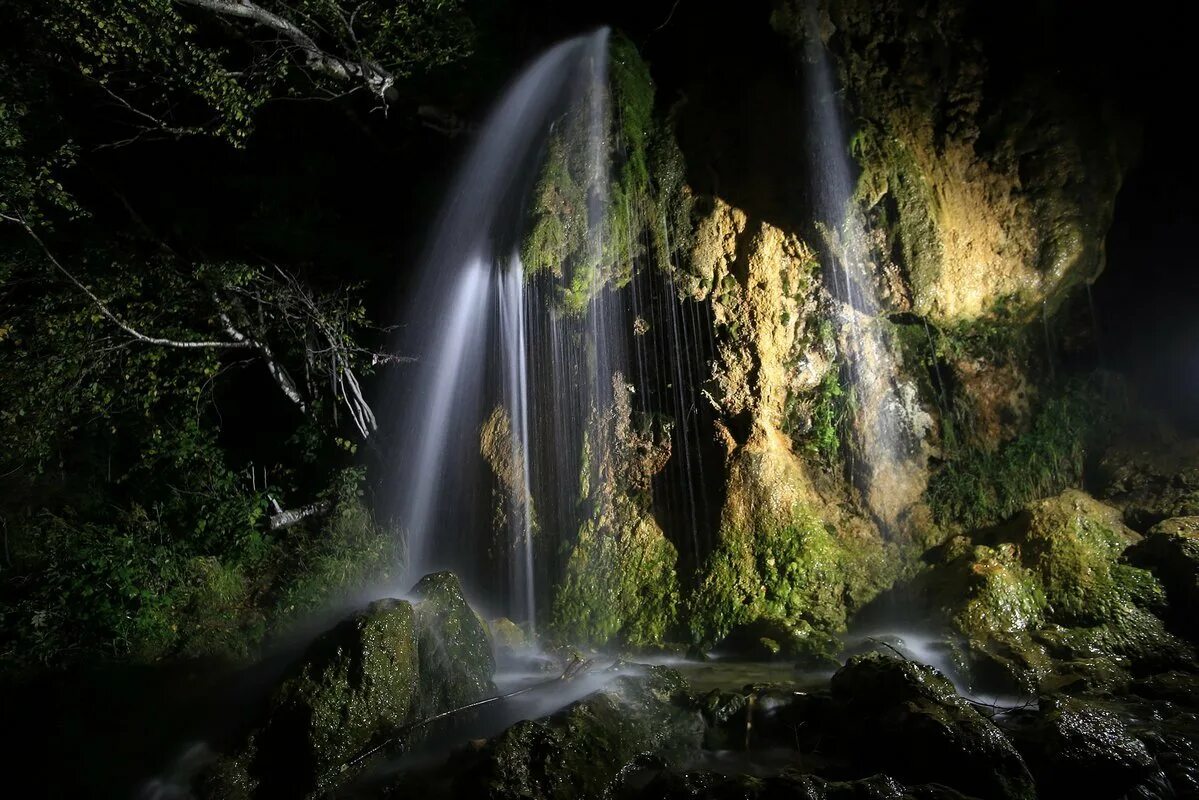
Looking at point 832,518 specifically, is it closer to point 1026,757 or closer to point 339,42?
point 1026,757

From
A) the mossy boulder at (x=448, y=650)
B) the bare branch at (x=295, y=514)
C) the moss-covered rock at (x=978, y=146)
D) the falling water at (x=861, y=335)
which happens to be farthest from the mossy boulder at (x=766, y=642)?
the bare branch at (x=295, y=514)

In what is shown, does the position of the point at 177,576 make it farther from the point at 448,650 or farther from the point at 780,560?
the point at 780,560

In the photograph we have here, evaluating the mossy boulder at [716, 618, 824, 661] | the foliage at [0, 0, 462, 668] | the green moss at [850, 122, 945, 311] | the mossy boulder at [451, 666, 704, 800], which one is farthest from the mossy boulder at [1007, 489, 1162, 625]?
the foliage at [0, 0, 462, 668]

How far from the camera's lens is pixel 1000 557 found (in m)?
7.52

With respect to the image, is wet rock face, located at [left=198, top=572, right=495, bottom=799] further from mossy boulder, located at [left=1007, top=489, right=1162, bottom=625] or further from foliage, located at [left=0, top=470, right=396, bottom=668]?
mossy boulder, located at [left=1007, top=489, right=1162, bottom=625]

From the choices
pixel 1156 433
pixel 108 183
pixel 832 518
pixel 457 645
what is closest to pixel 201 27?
pixel 108 183

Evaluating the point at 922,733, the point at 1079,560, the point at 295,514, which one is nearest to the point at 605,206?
the point at 295,514

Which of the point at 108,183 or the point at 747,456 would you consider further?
the point at 108,183

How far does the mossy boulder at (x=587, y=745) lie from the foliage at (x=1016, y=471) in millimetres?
5542

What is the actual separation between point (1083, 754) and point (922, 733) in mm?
1087

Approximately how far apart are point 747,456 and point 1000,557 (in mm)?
3412

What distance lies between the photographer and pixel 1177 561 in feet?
22.7

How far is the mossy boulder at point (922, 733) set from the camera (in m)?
3.95

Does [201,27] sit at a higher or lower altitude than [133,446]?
higher
